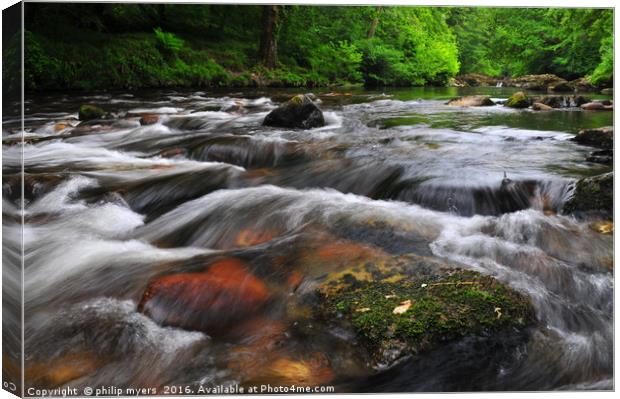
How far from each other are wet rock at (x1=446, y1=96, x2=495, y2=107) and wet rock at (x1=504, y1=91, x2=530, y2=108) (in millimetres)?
126

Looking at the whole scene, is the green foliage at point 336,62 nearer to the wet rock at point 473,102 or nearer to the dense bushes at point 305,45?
the dense bushes at point 305,45

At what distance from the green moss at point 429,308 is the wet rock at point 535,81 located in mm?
1306

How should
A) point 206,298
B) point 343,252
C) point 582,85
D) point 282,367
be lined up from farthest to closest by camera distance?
point 582,85, point 343,252, point 206,298, point 282,367

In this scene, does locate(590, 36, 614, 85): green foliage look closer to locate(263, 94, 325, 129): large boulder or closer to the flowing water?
the flowing water

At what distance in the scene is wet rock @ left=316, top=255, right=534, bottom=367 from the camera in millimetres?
2752

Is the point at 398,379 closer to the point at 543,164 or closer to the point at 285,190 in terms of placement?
the point at 285,190

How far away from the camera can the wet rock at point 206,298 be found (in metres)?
2.83

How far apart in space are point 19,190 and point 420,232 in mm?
2180

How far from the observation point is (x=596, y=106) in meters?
3.24

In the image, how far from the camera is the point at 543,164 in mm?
3166

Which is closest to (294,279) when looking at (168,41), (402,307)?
(402,307)

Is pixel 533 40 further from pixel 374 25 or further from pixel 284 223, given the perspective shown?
pixel 284 223

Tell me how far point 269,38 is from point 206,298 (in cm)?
160

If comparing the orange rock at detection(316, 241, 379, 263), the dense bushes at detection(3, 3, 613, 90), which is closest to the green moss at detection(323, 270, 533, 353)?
the orange rock at detection(316, 241, 379, 263)
